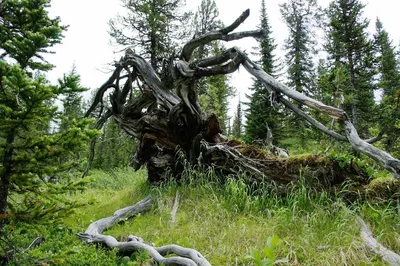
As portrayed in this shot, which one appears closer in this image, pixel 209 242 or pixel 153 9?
pixel 209 242

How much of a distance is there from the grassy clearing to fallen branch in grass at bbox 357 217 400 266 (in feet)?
0.28

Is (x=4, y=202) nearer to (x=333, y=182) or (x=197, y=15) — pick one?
(x=333, y=182)

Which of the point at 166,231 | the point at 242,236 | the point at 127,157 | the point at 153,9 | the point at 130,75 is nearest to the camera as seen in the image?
the point at 242,236

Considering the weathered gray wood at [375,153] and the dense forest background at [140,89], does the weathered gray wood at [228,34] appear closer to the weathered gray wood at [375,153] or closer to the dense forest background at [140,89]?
the dense forest background at [140,89]

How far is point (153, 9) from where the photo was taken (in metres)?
16.1

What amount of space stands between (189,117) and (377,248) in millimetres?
3863

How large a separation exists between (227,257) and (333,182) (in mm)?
2289

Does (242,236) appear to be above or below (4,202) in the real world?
below

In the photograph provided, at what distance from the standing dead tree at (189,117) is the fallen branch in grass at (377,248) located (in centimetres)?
108

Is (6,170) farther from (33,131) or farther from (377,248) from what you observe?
(377,248)

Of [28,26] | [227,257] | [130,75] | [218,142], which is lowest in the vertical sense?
[227,257]

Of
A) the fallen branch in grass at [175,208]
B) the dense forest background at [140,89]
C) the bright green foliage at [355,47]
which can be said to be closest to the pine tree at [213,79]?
the dense forest background at [140,89]

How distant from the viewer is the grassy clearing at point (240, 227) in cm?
321

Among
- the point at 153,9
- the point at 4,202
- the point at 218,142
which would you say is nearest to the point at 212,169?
the point at 218,142
